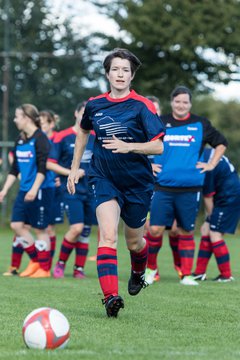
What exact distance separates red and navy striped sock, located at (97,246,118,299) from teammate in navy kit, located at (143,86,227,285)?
130 inches

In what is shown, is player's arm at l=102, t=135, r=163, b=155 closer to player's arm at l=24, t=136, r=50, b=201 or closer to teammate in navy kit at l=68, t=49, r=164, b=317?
teammate in navy kit at l=68, t=49, r=164, b=317

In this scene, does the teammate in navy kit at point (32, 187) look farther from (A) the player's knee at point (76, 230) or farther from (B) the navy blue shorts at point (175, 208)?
(B) the navy blue shorts at point (175, 208)

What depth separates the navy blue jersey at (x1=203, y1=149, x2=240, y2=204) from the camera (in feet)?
34.9

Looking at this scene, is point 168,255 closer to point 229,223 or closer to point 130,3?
point 229,223

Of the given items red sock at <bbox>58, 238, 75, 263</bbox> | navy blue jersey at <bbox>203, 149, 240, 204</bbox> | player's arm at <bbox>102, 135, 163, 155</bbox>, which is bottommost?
red sock at <bbox>58, 238, 75, 263</bbox>

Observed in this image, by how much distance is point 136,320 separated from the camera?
6738 millimetres

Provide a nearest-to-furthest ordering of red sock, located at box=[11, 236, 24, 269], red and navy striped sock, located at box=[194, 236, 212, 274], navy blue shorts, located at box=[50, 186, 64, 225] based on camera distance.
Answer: red and navy striped sock, located at box=[194, 236, 212, 274] < red sock, located at box=[11, 236, 24, 269] < navy blue shorts, located at box=[50, 186, 64, 225]

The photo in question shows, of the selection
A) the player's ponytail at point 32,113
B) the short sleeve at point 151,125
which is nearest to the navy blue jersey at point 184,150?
the player's ponytail at point 32,113

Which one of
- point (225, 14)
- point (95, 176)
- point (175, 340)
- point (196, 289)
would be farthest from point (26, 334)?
point (225, 14)

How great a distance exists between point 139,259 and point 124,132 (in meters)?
1.27

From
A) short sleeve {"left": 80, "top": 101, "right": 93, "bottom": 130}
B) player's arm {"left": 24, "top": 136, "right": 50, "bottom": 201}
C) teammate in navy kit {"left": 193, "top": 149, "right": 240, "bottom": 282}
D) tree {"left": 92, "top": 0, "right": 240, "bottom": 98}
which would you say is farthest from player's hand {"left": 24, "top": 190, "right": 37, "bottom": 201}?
tree {"left": 92, "top": 0, "right": 240, "bottom": 98}

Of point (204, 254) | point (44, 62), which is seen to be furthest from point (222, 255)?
point (44, 62)

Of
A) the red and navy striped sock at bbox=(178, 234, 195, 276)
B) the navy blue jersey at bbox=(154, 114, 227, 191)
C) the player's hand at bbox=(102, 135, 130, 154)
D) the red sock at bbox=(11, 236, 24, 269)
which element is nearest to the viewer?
the player's hand at bbox=(102, 135, 130, 154)

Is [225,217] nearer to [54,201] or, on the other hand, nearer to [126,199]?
[54,201]
